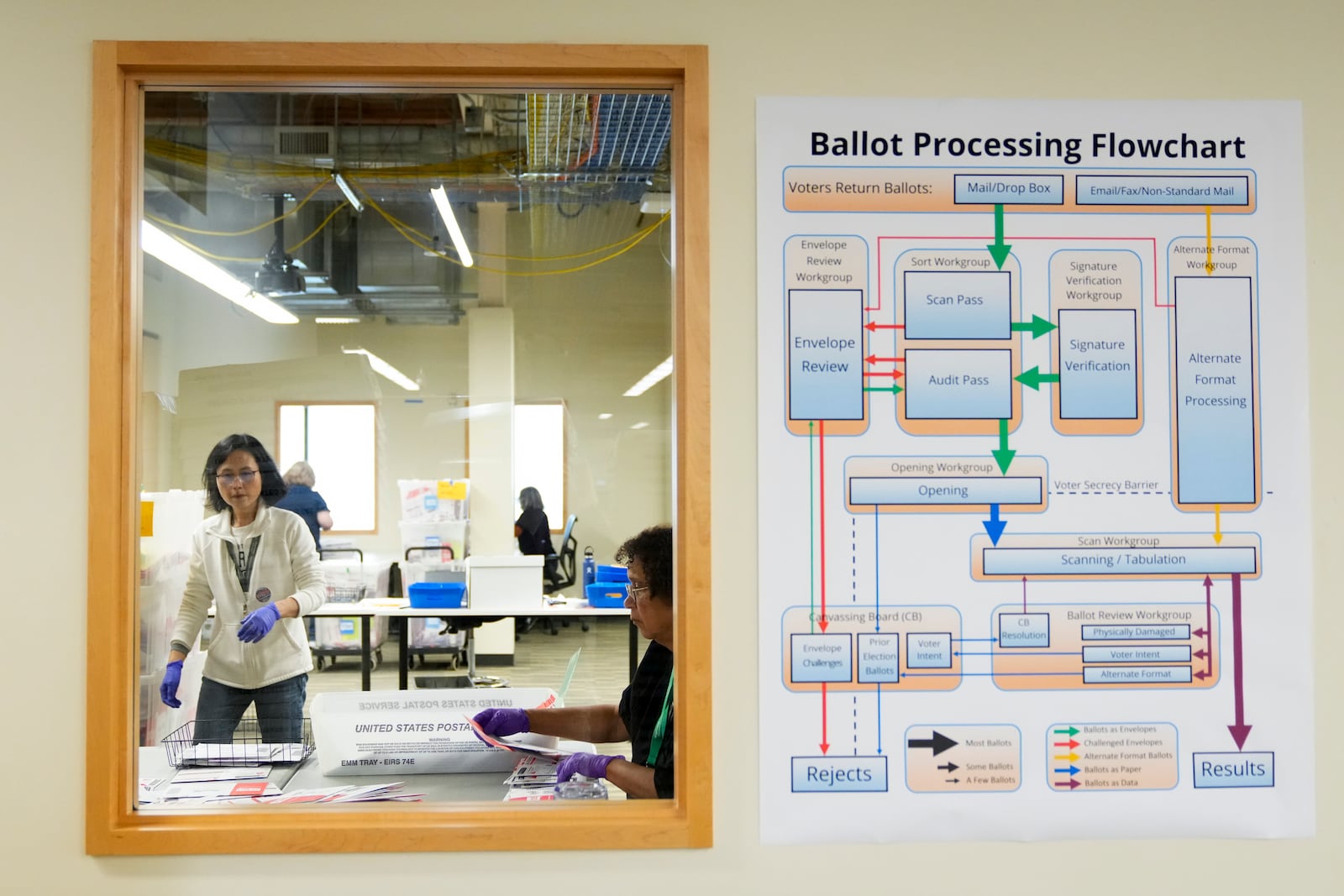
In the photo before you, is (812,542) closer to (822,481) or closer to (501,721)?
(822,481)

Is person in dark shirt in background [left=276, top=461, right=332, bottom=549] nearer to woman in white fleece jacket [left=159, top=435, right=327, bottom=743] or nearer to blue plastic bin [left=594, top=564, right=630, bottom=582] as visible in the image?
woman in white fleece jacket [left=159, top=435, right=327, bottom=743]

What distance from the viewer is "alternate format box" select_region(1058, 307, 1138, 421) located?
1707mm

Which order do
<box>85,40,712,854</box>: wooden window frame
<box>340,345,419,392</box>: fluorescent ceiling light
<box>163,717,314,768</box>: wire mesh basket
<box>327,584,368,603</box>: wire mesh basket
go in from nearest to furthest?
1. <box>85,40,712,854</box>: wooden window frame
2. <box>163,717,314,768</box>: wire mesh basket
3. <box>327,584,368,603</box>: wire mesh basket
4. <box>340,345,419,392</box>: fluorescent ceiling light

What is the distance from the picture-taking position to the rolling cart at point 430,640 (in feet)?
6.94

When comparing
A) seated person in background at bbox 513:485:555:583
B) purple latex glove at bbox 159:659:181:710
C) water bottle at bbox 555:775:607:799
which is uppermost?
seated person in background at bbox 513:485:555:583

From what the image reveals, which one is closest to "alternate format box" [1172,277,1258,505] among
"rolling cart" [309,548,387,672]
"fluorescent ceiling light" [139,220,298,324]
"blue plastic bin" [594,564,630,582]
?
"blue plastic bin" [594,564,630,582]

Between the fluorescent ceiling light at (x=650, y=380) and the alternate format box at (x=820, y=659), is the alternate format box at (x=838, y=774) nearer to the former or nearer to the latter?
the alternate format box at (x=820, y=659)

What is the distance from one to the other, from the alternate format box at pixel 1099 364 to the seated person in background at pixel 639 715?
86 centimetres

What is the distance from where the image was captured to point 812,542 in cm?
167

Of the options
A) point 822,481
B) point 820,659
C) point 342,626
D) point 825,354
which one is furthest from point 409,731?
point 825,354

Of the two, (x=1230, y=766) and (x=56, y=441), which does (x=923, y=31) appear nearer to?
(x=1230, y=766)

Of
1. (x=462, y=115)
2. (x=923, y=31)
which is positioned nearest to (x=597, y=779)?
(x=462, y=115)

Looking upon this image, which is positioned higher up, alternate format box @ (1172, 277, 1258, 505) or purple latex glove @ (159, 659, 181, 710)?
alternate format box @ (1172, 277, 1258, 505)

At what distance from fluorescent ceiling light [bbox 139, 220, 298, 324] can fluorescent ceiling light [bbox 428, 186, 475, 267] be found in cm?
48
